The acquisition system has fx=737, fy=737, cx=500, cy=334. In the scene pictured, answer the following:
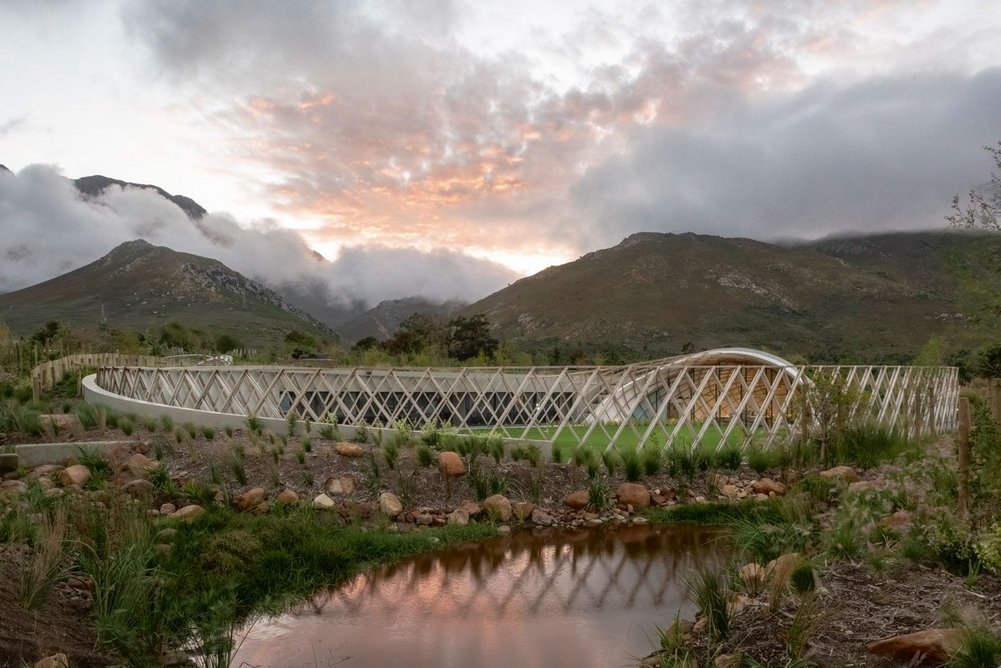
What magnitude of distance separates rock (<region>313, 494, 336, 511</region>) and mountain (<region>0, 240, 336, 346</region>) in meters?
57.9

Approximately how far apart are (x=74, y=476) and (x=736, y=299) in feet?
235

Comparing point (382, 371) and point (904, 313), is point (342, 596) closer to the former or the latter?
point (382, 371)

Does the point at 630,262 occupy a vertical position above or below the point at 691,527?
above

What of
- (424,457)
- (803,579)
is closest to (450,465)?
(424,457)

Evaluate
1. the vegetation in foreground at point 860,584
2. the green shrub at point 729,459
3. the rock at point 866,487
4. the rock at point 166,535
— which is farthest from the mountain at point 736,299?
the rock at point 166,535

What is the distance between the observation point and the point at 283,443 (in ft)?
40.6

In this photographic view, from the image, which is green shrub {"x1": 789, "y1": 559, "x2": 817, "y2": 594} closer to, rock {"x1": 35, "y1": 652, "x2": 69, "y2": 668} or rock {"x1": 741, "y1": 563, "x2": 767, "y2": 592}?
rock {"x1": 741, "y1": 563, "x2": 767, "y2": 592}

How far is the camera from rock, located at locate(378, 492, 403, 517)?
10.2 m

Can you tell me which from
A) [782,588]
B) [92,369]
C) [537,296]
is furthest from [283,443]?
[537,296]

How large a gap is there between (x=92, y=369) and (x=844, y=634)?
27296mm

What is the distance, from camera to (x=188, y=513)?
9.21 meters

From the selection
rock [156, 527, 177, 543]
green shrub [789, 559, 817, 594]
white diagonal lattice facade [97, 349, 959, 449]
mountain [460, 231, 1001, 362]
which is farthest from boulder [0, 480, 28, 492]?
mountain [460, 231, 1001, 362]

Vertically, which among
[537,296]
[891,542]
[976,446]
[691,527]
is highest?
[537,296]

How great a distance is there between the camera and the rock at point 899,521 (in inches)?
283
